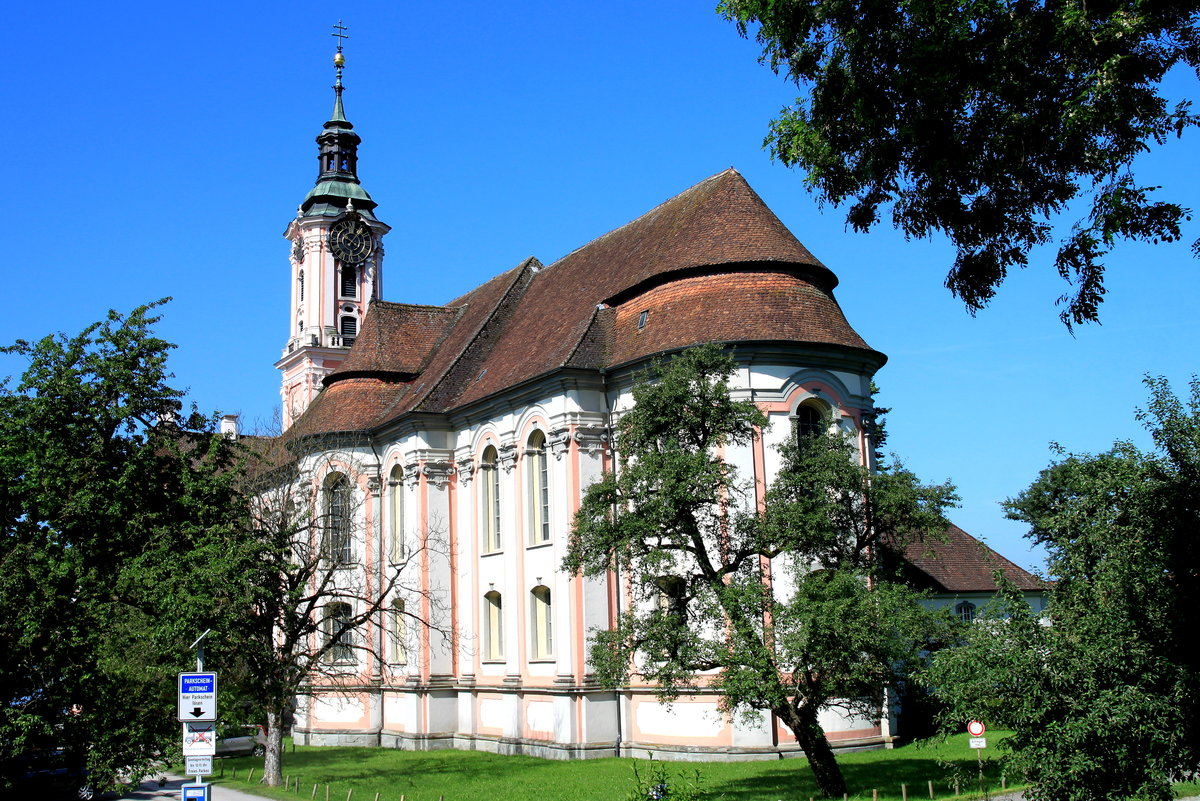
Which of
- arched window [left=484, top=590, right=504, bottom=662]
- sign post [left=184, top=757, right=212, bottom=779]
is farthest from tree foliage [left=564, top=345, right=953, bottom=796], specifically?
arched window [left=484, top=590, right=504, bottom=662]

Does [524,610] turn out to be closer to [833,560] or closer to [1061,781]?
[833,560]

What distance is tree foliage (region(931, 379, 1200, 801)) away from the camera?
49.9 ft

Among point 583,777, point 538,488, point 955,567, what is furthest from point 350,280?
point 583,777

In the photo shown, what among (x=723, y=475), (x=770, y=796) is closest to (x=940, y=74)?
(x=723, y=475)

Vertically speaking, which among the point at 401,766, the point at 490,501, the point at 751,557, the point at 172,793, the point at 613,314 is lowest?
the point at 172,793

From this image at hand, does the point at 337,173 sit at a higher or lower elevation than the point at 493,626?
higher

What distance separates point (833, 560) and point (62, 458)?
14.4 meters

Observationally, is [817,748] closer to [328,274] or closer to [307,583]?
[307,583]

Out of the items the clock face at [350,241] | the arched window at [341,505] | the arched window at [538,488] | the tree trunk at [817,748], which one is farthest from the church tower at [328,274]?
the tree trunk at [817,748]

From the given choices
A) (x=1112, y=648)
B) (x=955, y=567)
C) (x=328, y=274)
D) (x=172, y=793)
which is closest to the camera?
(x=1112, y=648)

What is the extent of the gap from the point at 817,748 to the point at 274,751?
13.6m

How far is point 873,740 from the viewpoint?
96.1 ft

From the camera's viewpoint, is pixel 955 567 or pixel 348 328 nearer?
pixel 955 567

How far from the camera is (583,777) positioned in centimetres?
2709
